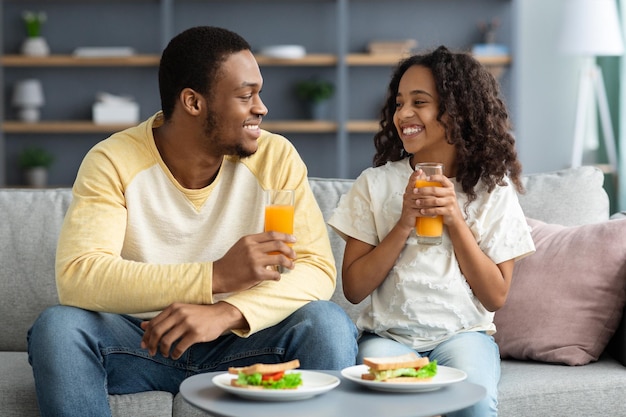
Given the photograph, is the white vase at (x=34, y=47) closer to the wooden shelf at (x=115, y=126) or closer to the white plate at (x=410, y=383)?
the wooden shelf at (x=115, y=126)

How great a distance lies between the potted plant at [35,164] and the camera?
5.96 metres

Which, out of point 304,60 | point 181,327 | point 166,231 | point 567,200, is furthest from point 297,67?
point 181,327

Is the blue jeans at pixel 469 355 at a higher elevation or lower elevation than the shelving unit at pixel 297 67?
lower

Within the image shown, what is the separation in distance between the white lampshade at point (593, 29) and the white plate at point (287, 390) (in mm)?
3848

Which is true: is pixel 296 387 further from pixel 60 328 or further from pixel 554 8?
pixel 554 8

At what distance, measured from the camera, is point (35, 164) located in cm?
598

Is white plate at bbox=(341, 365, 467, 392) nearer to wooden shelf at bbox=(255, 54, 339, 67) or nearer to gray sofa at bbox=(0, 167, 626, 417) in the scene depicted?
gray sofa at bbox=(0, 167, 626, 417)

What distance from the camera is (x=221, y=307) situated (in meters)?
1.95

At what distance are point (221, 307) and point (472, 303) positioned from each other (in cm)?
63

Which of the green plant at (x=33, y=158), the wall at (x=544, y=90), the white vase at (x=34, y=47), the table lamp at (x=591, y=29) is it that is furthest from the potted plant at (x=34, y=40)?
the table lamp at (x=591, y=29)

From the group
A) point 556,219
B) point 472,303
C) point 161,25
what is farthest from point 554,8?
point 472,303

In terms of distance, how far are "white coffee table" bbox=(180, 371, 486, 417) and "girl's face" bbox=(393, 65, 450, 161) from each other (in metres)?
0.81

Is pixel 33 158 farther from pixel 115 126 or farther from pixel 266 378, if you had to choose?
pixel 266 378

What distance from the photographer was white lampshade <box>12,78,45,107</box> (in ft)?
19.5
